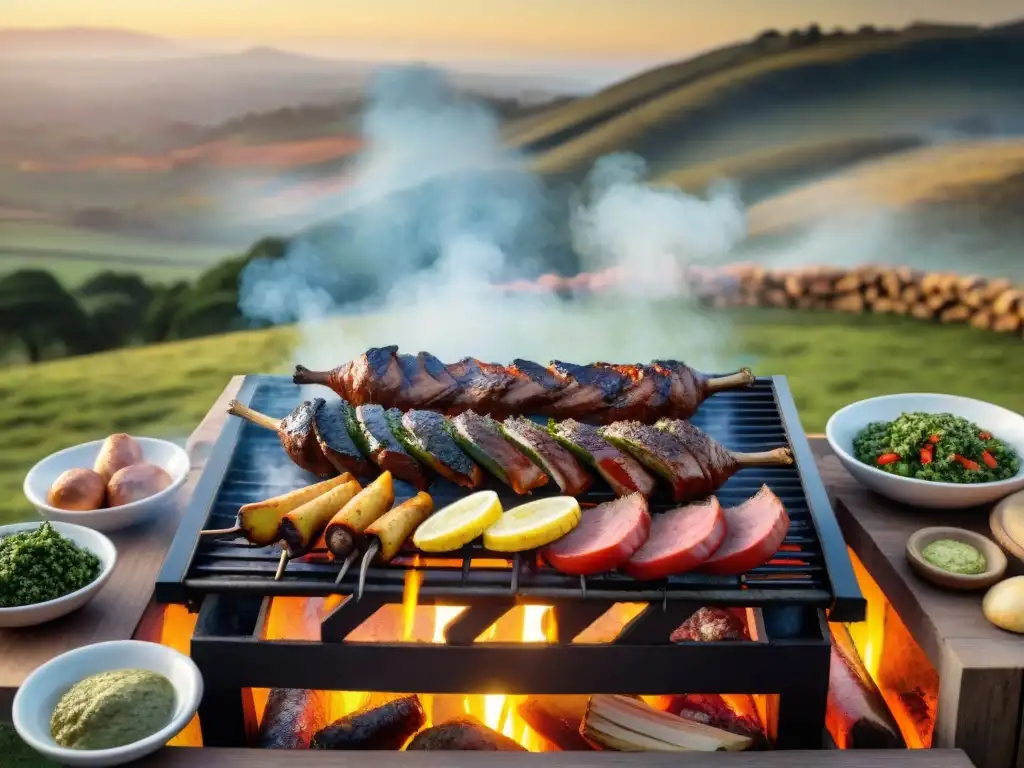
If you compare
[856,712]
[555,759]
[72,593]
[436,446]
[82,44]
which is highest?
[82,44]

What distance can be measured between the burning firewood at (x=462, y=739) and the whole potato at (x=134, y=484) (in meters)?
1.57

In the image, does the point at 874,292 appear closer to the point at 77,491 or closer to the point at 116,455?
the point at 116,455

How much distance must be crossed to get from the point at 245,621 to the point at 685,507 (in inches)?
66.1

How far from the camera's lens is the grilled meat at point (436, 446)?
3.68 meters

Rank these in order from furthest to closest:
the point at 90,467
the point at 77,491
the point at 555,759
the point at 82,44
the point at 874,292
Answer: the point at 874,292
the point at 82,44
the point at 90,467
the point at 77,491
the point at 555,759

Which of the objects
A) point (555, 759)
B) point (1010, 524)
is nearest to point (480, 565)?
point (555, 759)

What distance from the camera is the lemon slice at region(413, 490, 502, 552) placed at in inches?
129

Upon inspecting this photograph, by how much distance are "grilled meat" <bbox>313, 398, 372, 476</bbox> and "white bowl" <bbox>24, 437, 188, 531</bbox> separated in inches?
31.6

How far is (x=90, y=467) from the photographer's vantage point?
14.6 feet

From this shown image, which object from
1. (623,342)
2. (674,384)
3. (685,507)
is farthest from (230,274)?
(685,507)

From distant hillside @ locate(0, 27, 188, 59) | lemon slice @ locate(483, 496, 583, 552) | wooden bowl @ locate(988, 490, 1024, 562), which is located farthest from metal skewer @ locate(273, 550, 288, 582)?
distant hillside @ locate(0, 27, 188, 59)

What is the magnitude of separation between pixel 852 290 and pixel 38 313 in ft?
25.2

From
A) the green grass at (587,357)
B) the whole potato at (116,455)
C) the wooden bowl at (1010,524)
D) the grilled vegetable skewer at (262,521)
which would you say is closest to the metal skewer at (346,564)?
the grilled vegetable skewer at (262,521)

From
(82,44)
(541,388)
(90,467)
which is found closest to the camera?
(541,388)
